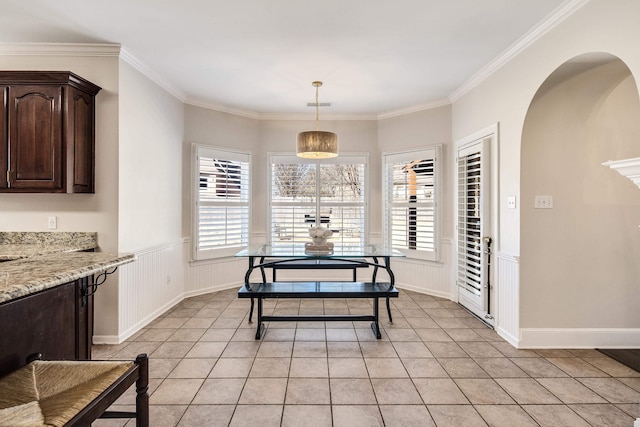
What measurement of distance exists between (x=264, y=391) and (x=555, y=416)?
1.87 meters

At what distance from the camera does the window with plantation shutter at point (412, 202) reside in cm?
468

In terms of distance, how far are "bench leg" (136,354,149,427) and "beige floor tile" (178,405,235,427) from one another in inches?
31.4

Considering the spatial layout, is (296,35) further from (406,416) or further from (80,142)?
(406,416)

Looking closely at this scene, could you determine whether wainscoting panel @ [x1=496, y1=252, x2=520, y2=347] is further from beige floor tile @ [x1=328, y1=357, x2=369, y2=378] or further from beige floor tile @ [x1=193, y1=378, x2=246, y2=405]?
beige floor tile @ [x1=193, y1=378, x2=246, y2=405]

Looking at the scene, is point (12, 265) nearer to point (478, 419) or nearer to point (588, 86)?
point (478, 419)

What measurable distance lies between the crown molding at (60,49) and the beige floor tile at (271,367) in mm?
3111

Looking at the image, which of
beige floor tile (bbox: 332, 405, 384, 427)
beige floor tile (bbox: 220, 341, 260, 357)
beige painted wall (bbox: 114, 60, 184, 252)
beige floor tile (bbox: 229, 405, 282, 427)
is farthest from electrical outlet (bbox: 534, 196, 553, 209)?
beige painted wall (bbox: 114, 60, 184, 252)

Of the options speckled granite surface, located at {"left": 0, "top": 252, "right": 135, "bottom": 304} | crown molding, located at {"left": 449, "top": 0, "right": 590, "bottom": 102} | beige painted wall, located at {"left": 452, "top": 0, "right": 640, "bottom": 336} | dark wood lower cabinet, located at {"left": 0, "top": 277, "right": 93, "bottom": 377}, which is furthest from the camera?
crown molding, located at {"left": 449, "top": 0, "right": 590, "bottom": 102}

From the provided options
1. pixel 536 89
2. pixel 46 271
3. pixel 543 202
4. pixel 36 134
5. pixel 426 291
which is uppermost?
pixel 536 89

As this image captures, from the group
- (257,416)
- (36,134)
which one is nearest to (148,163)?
(36,134)

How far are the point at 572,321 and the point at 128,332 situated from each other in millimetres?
4182

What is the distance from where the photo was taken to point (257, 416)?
6.68ft

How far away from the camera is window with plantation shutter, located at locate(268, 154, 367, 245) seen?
524 centimetres

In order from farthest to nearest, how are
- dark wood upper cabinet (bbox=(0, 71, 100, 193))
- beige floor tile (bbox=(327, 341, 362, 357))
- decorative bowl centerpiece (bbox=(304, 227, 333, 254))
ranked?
decorative bowl centerpiece (bbox=(304, 227, 333, 254)) < beige floor tile (bbox=(327, 341, 362, 357)) < dark wood upper cabinet (bbox=(0, 71, 100, 193))
